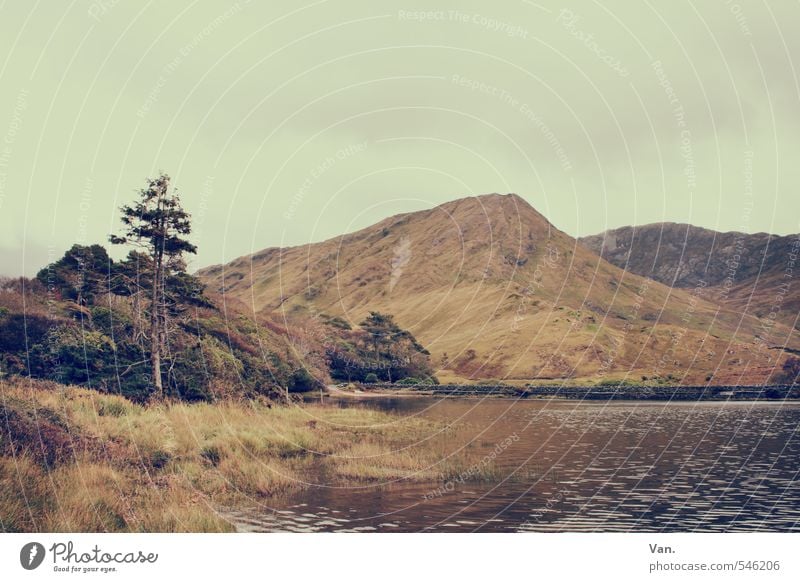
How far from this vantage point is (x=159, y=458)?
2505 centimetres

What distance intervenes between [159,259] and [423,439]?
66.5 ft

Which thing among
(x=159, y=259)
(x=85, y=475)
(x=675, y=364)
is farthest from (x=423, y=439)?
(x=675, y=364)

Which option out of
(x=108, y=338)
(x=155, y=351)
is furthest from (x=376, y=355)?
(x=155, y=351)

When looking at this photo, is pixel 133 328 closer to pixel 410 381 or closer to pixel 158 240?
pixel 158 240

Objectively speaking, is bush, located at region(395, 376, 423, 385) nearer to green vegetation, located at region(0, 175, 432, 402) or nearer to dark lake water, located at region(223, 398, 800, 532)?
green vegetation, located at region(0, 175, 432, 402)

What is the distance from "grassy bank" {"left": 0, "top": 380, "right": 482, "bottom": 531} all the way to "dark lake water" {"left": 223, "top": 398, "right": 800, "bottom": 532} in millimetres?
1903

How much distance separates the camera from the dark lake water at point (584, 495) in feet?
69.7
